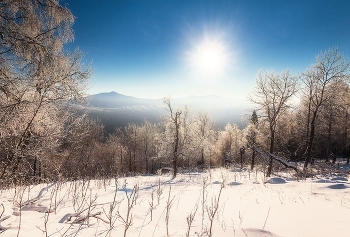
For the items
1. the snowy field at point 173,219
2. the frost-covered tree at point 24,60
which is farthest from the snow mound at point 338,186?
the frost-covered tree at point 24,60

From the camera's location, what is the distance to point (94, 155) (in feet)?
126

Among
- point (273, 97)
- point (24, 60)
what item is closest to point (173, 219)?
point (24, 60)

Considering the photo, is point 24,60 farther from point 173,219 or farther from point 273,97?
point 273,97

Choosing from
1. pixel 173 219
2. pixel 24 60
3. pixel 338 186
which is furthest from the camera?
pixel 338 186

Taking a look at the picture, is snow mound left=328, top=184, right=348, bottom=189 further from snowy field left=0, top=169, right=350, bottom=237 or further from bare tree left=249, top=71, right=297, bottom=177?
bare tree left=249, top=71, right=297, bottom=177

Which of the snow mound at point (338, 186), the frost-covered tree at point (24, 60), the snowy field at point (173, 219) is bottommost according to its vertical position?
the snow mound at point (338, 186)

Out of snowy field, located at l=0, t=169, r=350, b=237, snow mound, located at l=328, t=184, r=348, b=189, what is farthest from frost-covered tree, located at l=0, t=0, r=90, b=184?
snow mound, located at l=328, t=184, r=348, b=189

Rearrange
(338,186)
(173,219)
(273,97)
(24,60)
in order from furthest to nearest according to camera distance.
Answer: (273,97) < (338,186) < (24,60) < (173,219)

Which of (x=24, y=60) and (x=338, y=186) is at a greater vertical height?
(x=24, y=60)

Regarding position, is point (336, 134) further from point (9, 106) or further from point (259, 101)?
point (9, 106)

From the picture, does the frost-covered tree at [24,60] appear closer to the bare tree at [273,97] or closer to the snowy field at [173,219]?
the snowy field at [173,219]

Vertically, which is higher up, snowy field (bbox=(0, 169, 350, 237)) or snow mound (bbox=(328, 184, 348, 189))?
snowy field (bbox=(0, 169, 350, 237))

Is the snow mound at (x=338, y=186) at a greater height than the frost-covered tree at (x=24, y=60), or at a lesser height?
lesser

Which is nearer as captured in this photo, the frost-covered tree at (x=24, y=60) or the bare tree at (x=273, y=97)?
the frost-covered tree at (x=24, y=60)
